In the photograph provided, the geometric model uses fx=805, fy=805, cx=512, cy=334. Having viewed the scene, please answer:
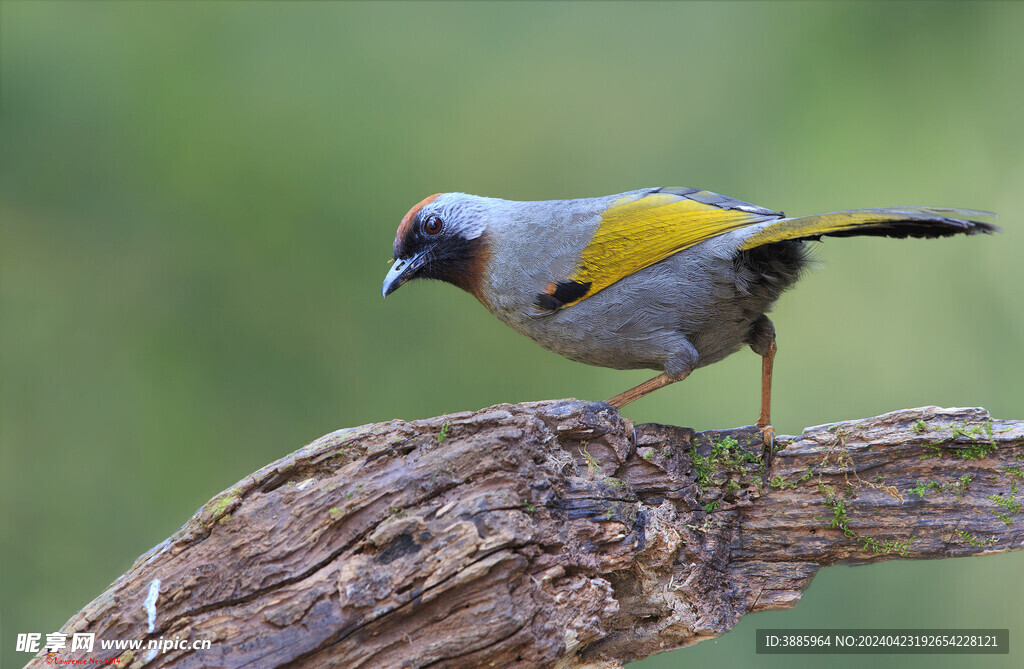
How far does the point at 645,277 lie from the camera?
4504mm

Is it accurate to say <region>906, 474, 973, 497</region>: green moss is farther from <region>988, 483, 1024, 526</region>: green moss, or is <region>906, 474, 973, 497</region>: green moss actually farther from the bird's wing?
the bird's wing

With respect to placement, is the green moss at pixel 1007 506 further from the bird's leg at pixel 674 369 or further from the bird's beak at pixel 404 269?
the bird's beak at pixel 404 269

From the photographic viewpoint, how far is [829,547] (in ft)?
13.3

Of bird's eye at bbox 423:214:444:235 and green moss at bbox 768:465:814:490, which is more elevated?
bird's eye at bbox 423:214:444:235

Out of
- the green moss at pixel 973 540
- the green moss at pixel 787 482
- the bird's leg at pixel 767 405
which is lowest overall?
the green moss at pixel 973 540

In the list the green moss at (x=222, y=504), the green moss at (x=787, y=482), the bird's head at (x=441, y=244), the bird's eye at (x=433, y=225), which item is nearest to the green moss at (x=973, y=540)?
the green moss at (x=787, y=482)

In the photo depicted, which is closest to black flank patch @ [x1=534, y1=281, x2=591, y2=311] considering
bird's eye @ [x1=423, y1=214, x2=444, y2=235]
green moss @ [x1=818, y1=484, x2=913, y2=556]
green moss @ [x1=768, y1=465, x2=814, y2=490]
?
bird's eye @ [x1=423, y1=214, x2=444, y2=235]

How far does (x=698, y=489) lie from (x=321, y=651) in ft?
6.53

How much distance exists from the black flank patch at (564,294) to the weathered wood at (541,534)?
79 centimetres

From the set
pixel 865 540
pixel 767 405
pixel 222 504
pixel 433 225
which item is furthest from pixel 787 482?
pixel 222 504

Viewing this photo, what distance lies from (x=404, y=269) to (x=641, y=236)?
4.94 feet

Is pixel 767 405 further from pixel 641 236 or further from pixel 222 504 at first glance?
pixel 222 504

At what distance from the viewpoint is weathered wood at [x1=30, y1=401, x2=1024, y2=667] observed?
10.9 feet

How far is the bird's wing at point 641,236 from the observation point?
450 cm
